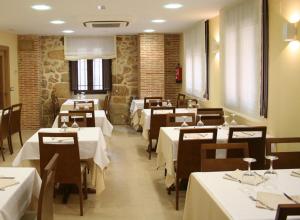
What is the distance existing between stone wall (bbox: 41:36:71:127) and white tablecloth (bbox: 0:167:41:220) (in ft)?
25.2

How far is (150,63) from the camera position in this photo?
391 inches

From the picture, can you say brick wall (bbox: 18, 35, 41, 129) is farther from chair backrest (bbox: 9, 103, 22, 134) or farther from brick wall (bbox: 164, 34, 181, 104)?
brick wall (bbox: 164, 34, 181, 104)

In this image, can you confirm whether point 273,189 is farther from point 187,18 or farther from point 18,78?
point 18,78

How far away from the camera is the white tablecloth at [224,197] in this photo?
7.14ft

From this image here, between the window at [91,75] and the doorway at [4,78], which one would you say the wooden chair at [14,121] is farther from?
the window at [91,75]

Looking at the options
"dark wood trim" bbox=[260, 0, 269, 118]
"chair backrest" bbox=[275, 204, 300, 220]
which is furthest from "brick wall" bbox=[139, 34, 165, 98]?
"chair backrest" bbox=[275, 204, 300, 220]

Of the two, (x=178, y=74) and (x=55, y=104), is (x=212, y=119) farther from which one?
(x=55, y=104)

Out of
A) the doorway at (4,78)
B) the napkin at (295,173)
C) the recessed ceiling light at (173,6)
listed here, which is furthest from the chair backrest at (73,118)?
the doorway at (4,78)

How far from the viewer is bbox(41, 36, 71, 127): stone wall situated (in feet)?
34.7

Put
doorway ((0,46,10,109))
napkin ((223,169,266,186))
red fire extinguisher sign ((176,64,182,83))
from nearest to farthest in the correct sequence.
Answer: napkin ((223,169,266,186)) → doorway ((0,46,10,109)) → red fire extinguisher sign ((176,64,182,83))

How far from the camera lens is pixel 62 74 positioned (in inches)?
420

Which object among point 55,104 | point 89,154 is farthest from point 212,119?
point 55,104

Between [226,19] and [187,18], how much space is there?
120 centimetres

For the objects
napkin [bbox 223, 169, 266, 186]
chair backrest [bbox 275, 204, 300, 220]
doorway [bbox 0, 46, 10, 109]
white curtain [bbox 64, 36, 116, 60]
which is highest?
white curtain [bbox 64, 36, 116, 60]
